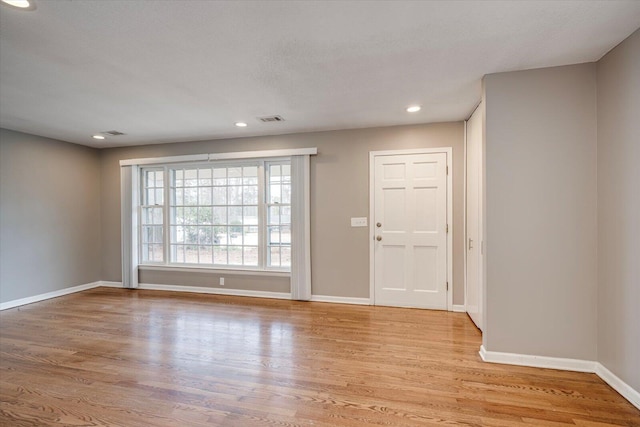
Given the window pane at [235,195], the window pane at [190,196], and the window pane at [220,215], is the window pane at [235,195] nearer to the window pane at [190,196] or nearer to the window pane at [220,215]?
the window pane at [220,215]

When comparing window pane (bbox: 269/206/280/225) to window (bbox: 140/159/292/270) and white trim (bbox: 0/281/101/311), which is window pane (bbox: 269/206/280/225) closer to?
window (bbox: 140/159/292/270)

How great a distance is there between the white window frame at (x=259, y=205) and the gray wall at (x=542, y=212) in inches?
93.0

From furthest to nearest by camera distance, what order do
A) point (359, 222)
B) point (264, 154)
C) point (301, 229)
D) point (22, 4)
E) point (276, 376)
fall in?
1. point (264, 154)
2. point (301, 229)
3. point (359, 222)
4. point (276, 376)
5. point (22, 4)

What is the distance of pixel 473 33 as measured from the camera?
1.95m

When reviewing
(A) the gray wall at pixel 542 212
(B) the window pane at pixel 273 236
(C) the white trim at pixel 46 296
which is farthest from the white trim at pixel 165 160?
(A) the gray wall at pixel 542 212

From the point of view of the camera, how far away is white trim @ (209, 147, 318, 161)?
A: 4211 millimetres

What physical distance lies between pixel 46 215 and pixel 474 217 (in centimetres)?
602

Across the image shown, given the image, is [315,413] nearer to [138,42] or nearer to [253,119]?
[138,42]

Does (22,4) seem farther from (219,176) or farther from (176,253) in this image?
(176,253)

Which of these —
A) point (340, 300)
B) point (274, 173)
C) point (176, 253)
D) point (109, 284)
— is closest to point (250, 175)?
point (274, 173)

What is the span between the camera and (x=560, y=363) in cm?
238

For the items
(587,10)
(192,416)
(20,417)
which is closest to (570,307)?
(587,10)

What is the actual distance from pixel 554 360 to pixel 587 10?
8.07 ft

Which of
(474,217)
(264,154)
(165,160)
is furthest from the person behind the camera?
(165,160)
